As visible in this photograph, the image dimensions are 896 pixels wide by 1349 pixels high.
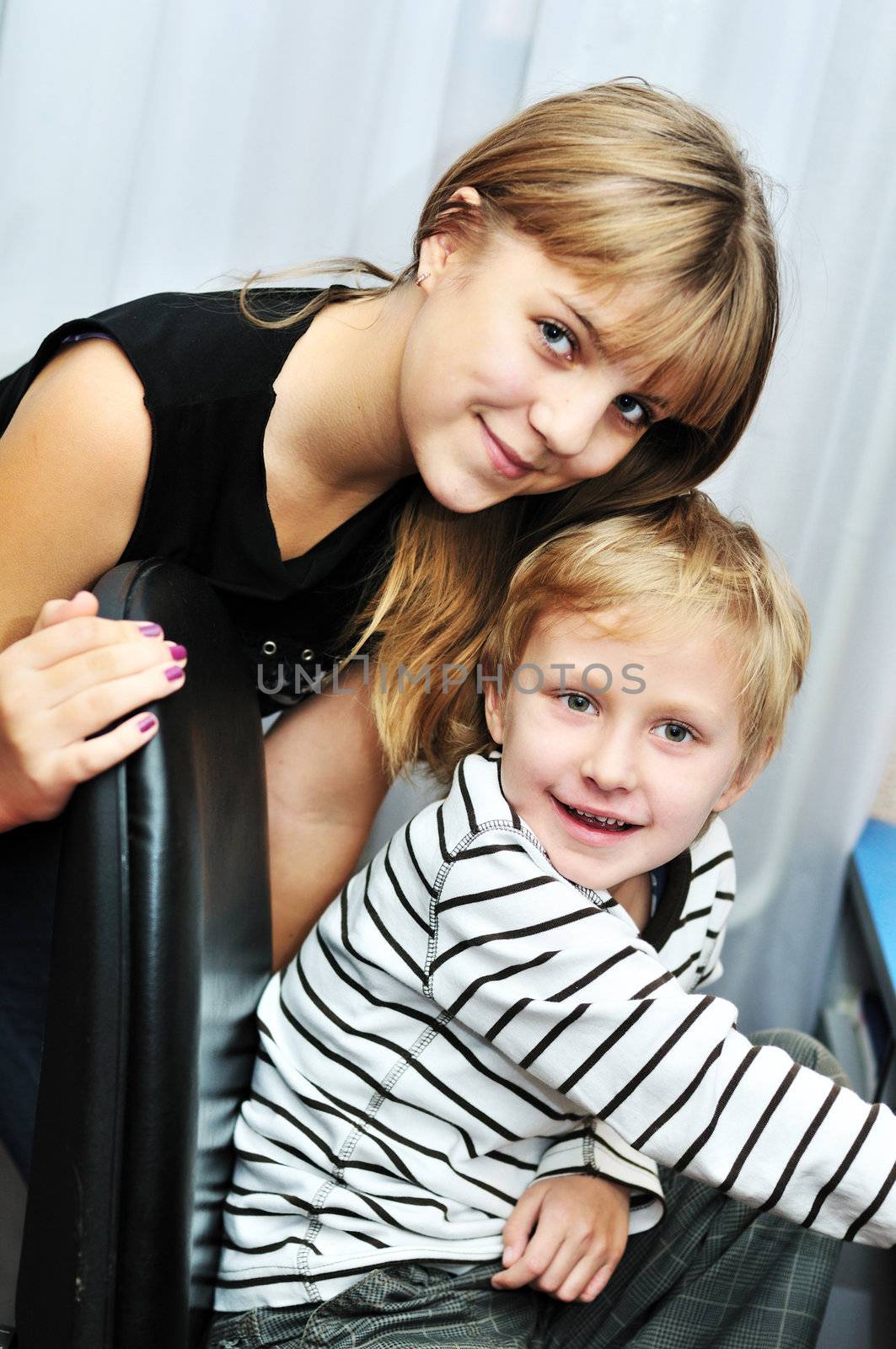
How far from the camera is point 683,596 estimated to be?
83 cm

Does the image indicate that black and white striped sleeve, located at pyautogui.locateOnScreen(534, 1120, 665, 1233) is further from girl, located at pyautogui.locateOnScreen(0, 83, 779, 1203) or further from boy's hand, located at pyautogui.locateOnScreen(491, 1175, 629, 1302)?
girl, located at pyautogui.locateOnScreen(0, 83, 779, 1203)

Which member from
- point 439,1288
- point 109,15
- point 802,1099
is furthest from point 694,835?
point 109,15

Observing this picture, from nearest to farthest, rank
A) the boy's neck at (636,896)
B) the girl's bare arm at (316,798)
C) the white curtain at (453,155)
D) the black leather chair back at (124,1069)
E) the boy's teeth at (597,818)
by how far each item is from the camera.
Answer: the black leather chair back at (124,1069)
the boy's teeth at (597,818)
the boy's neck at (636,896)
the girl's bare arm at (316,798)
the white curtain at (453,155)

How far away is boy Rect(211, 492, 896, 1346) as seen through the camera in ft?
2.39

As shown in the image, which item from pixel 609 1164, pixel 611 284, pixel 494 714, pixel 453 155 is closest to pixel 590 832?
pixel 494 714

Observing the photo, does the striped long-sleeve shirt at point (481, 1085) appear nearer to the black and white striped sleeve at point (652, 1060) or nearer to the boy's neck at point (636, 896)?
the black and white striped sleeve at point (652, 1060)

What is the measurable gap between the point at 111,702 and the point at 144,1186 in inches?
10.0

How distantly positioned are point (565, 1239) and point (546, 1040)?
0.56ft

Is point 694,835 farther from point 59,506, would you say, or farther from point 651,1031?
point 59,506

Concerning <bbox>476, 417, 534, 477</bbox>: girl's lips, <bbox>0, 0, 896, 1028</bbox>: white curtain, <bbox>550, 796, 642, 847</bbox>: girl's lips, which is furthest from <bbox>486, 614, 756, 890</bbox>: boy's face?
<bbox>0, 0, 896, 1028</bbox>: white curtain

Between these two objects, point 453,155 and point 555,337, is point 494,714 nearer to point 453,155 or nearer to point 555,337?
point 555,337

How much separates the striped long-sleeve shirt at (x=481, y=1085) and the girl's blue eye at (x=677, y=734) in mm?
115

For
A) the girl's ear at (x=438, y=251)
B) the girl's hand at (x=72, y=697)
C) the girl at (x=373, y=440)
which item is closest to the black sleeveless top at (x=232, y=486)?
the girl at (x=373, y=440)

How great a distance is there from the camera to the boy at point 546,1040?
0.73m
